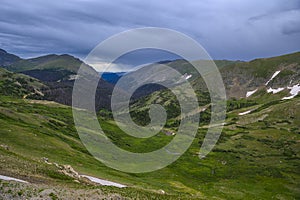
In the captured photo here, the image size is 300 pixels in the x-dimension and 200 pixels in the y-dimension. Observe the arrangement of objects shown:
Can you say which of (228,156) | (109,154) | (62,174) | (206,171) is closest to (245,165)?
(228,156)

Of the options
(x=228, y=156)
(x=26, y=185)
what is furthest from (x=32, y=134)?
(x=228, y=156)

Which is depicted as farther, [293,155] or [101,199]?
[293,155]

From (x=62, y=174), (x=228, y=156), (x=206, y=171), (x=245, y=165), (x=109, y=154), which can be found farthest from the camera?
(x=228, y=156)

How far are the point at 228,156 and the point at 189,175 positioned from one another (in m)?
67.5

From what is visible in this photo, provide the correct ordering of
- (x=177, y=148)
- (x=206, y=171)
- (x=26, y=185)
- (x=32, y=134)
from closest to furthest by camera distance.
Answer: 1. (x=26, y=185)
2. (x=32, y=134)
3. (x=206, y=171)
4. (x=177, y=148)

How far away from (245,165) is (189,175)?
→ 50.9 meters

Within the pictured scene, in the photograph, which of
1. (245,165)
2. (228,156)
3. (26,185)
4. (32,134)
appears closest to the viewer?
(26,185)

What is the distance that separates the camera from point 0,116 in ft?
374

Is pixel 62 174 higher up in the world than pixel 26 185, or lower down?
lower down

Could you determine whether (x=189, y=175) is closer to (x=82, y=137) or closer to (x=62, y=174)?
(x=82, y=137)

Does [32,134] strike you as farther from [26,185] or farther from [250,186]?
[250,186]

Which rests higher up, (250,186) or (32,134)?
(32,134)

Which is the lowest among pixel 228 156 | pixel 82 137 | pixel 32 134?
pixel 228 156

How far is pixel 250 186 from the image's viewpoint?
11225 centimetres
